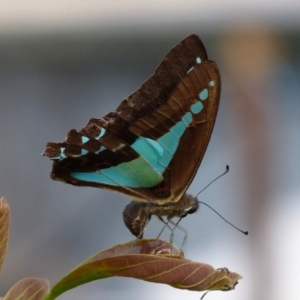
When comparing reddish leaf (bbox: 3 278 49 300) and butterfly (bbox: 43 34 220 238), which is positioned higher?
butterfly (bbox: 43 34 220 238)

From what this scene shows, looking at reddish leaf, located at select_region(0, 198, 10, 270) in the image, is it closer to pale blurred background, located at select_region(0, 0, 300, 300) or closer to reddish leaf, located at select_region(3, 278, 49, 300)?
reddish leaf, located at select_region(3, 278, 49, 300)

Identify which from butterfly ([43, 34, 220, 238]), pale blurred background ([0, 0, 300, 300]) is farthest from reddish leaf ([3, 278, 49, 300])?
pale blurred background ([0, 0, 300, 300])

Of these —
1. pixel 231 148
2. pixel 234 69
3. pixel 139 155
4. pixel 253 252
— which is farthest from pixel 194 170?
pixel 234 69

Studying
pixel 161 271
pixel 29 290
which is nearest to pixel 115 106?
pixel 29 290

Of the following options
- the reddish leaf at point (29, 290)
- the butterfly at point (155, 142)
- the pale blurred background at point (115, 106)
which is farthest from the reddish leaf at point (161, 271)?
the pale blurred background at point (115, 106)

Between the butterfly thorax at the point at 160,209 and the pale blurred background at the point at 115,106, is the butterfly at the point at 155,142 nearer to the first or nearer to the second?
the butterfly thorax at the point at 160,209

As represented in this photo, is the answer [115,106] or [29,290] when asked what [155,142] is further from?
[115,106]
